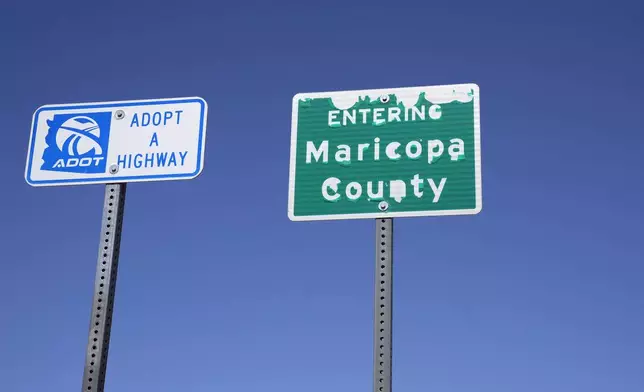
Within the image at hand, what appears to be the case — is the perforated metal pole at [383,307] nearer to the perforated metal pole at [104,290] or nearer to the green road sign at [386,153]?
the green road sign at [386,153]

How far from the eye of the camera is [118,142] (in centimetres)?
596

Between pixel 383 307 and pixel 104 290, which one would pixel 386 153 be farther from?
pixel 104 290

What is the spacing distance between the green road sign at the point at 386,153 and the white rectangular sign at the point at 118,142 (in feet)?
2.62

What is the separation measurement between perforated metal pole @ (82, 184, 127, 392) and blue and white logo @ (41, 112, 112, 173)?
0.83 ft

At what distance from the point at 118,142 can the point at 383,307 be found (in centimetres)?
234

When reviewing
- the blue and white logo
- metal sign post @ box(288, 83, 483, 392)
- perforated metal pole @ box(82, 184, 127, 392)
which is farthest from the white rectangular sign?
metal sign post @ box(288, 83, 483, 392)

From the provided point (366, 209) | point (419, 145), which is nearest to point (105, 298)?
point (366, 209)

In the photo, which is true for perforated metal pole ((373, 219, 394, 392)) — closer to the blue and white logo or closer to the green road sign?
the green road sign

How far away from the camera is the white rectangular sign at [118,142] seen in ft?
19.1

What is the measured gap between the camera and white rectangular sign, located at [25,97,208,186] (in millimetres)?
5836

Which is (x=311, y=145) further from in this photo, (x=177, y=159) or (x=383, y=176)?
(x=177, y=159)

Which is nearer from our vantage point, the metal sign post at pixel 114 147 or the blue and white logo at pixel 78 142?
the metal sign post at pixel 114 147

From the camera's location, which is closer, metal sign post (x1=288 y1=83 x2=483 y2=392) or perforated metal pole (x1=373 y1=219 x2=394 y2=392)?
perforated metal pole (x1=373 y1=219 x2=394 y2=392)

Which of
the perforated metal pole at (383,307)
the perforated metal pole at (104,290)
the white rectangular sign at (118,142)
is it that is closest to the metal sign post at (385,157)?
the perforated metal pole at (383,307)
